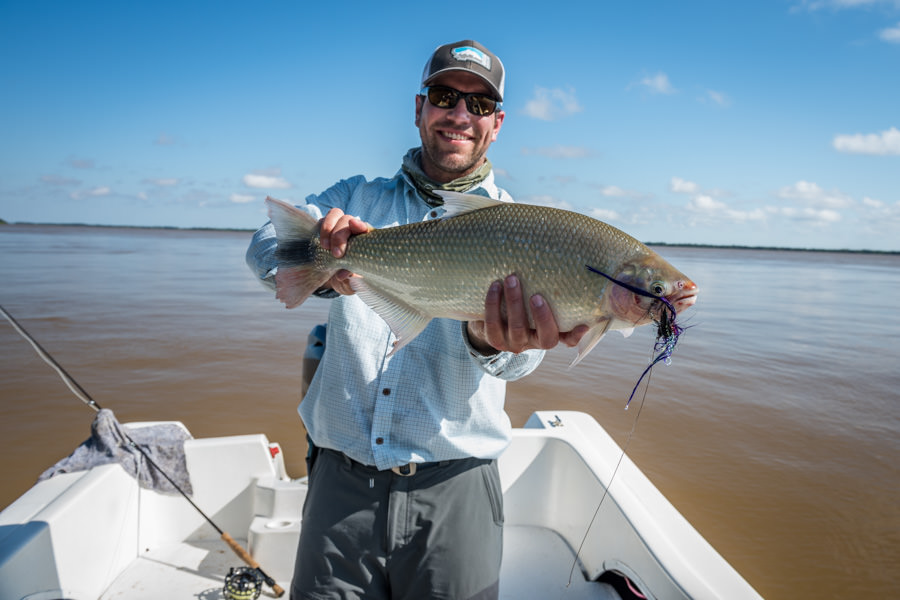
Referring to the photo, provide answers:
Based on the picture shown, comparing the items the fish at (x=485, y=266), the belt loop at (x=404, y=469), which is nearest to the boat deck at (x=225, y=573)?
the belt loop at (x=404, y=469)

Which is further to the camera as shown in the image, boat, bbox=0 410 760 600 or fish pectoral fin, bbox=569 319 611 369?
boat, bbox=0 410 760 600

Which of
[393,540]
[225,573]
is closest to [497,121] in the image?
[393,540]

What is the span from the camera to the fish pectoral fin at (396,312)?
2.63m

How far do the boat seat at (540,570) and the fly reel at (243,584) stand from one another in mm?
1939

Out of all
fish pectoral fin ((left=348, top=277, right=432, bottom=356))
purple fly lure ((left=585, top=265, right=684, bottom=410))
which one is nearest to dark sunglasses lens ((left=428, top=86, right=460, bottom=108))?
fish pectoral fin ((left=348, top=277, right=432, bottom=356))

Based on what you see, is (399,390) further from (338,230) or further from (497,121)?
(497,121)

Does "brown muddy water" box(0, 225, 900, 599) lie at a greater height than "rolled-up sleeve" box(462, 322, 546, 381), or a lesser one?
lesser

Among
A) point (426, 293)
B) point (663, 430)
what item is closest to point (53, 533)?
point (426, 293)

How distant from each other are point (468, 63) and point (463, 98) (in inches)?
7.8

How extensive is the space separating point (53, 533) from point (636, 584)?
382 cm

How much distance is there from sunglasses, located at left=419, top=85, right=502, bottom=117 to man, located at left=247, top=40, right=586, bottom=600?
14cm

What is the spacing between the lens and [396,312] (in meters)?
2.66

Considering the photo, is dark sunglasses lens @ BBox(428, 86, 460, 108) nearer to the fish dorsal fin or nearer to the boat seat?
the fish dorsal fin

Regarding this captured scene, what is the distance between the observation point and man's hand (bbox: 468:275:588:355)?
2.39 m
